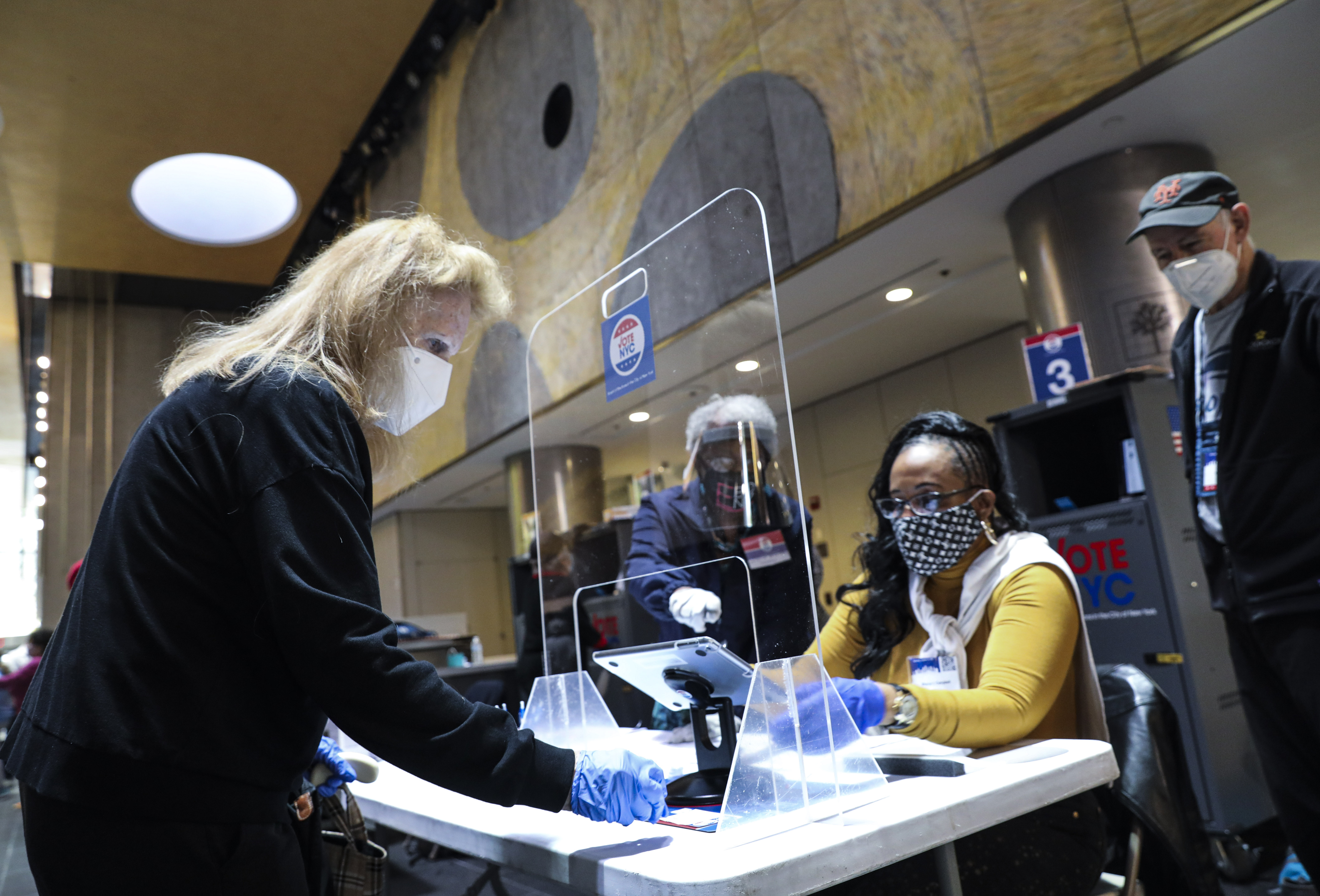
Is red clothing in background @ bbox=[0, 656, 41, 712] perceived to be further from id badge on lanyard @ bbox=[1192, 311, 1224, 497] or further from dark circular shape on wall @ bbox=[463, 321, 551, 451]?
id badge on lanyard @ bbox=[1192, 311, 1224, 497]

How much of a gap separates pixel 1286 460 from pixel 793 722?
1.50 meters

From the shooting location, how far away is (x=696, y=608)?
4.08 feet

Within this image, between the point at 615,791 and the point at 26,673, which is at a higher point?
the point at 26,673

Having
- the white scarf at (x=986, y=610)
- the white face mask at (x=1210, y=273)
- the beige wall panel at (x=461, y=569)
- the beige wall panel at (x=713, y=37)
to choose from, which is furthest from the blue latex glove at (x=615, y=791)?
the beige wall panel at (x=461, y=569)

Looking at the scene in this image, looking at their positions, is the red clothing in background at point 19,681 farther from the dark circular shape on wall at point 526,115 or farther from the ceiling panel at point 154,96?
the dark circular shape on wall at point 526,115

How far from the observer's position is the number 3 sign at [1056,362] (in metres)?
3.48

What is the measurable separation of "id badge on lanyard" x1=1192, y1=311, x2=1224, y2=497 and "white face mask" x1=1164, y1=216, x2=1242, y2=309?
7 centimetres

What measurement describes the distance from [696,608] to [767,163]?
13.6 ft

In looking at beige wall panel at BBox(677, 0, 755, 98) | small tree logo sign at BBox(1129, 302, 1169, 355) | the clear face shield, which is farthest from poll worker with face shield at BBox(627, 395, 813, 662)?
beige wall panel at BBox(677, 0, 755, 98)

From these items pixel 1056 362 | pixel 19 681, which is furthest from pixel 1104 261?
pixel 19 681

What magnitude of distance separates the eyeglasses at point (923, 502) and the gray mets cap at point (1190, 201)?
36.1 inches

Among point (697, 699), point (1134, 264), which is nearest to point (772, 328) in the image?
point (697, 699)

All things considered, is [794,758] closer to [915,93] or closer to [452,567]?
[915,93]

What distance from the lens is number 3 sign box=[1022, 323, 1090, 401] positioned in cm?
348
